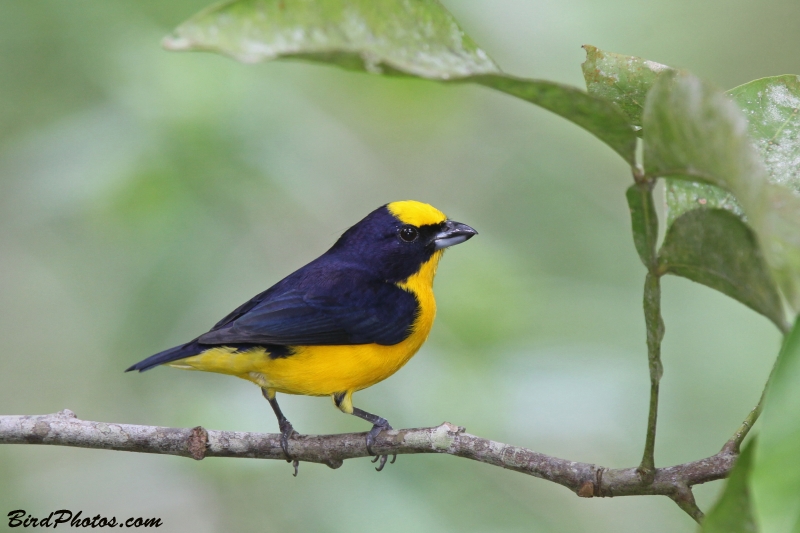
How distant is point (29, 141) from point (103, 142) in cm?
46

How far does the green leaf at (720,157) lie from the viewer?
88 centimetres

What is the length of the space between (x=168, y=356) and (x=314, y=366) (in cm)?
64

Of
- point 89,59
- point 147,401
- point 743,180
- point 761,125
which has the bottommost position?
point 147,401

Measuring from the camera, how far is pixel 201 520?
3605mm

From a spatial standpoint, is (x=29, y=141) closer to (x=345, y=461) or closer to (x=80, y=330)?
(x=80, y=330)

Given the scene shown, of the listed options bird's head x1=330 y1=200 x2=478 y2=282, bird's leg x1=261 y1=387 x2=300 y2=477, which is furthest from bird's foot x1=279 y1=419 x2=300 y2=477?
bird's head x1=330 y1=200 x2=478 y2=282

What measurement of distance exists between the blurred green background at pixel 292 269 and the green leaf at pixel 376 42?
1.88 meters

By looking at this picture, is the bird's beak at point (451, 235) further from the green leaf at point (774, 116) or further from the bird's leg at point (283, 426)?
the green leaf at point (774, 116)

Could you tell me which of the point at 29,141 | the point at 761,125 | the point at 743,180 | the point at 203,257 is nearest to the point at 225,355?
the point at 203,257

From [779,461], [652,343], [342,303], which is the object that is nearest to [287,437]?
[342,303]

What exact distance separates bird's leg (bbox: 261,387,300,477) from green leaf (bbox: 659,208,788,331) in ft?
5.84

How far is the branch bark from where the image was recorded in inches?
68.5

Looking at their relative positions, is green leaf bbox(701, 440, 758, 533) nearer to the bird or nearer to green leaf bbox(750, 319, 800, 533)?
green leaf bbox(750, 319, 800, 533)

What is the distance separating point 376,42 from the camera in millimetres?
1138
